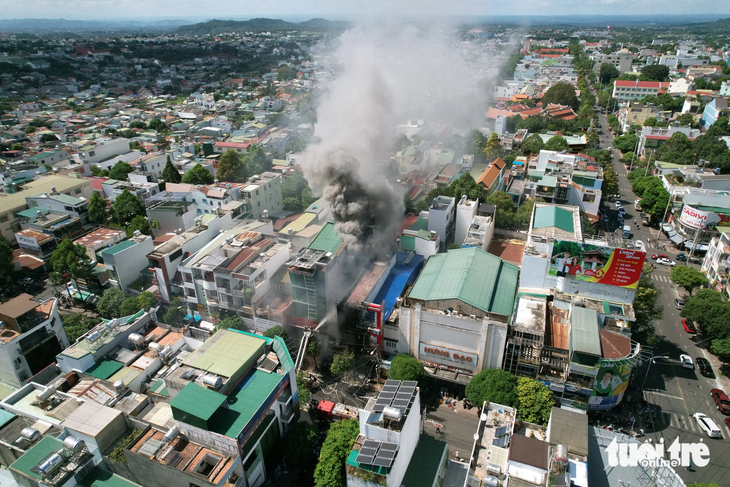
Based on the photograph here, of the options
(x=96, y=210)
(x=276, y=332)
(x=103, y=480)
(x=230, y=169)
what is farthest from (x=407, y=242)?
(x=96, y=210)

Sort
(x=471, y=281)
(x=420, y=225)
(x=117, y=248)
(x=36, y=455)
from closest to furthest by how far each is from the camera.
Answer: (x=36, y=455), (x=471, y=281), (x=117, y=248), (x=420, y=225)

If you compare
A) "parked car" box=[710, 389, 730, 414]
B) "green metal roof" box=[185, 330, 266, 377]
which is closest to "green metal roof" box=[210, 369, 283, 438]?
"green metal roof" box=[185, 330, 266, 377]

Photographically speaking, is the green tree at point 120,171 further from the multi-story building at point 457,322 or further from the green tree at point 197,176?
the multi-story building at point 457,322

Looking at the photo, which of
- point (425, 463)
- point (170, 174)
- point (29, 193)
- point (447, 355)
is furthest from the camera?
point (170, 174)

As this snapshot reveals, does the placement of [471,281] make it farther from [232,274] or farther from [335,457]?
[232,274]

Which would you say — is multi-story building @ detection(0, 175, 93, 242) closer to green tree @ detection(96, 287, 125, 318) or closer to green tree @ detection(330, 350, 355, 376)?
green tree @ detection(96, 287, 125, 318)

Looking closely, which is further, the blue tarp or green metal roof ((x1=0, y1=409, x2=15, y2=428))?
the blue tarp
